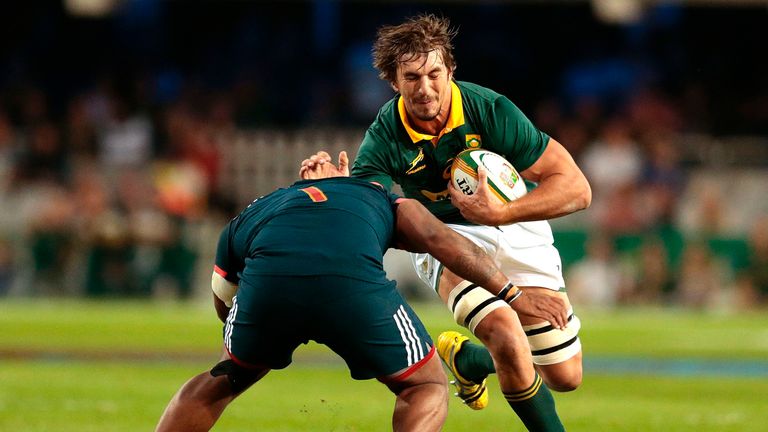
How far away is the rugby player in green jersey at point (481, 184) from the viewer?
24.0ft

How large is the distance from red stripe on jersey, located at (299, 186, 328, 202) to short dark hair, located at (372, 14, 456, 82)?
136 centimetres

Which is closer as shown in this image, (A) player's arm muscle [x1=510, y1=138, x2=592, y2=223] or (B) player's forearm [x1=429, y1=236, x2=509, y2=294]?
(B) player's forearm [x1=429, y1=236, x2=509, y2=294]

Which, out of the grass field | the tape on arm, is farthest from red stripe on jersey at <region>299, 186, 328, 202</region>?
the grass field

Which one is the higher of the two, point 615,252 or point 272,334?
point 272,334

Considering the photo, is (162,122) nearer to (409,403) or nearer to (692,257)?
(692,257)

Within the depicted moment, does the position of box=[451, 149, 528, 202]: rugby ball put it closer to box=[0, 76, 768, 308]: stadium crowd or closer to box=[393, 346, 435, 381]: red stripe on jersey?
box=[393, 346, 435, 381]: red stripe on jersey

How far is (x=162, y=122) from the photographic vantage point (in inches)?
898

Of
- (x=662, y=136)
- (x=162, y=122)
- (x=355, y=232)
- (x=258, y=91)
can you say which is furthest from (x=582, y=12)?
(x=355, y=232)

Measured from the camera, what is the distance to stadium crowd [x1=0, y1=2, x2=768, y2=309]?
20547 millimetres

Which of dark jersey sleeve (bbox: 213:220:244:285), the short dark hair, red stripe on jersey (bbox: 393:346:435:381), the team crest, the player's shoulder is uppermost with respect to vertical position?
the short dark hair

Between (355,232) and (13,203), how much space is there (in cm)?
1606

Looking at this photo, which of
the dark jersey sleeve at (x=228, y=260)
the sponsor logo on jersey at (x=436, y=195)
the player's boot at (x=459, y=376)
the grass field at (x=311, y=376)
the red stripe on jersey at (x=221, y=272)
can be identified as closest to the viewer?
the dark jersey sleeve at (x=228, y=260)

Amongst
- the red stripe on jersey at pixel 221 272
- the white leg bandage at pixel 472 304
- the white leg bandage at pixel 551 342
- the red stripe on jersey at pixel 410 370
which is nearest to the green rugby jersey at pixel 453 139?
the white leg bandage at pixel 472 304

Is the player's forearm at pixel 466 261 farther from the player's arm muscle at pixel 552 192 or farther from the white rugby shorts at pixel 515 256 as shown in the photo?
the white rugby shorts at pixel 515 256
